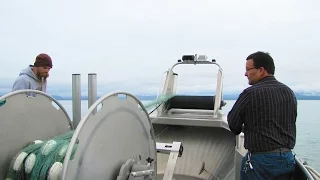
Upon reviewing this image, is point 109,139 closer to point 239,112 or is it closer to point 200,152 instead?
point 239,112

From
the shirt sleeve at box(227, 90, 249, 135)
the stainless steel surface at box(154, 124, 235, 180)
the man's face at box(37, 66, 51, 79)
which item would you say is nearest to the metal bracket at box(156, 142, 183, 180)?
the shirt sleeve at box(227, 90, 249, 135)

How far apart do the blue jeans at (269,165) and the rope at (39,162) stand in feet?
4.84

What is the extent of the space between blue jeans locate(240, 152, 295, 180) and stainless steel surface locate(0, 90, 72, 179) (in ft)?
5.42

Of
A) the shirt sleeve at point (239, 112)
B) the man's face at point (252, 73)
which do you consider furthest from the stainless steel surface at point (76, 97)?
the man's face at point (252, 73)

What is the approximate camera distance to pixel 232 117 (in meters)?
2.57

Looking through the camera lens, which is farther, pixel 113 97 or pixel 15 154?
pixel 15 154

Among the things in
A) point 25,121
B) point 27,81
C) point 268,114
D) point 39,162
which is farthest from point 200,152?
point 39,162

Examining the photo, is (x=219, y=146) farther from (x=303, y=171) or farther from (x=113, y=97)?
(x=113, y=97)

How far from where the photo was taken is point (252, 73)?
8.46 feet

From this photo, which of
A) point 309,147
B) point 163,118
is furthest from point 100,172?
point 309,147

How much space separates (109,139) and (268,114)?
4.11 feet

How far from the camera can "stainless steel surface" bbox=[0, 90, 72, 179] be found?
2199 mm

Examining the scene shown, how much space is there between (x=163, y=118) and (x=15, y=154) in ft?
9.87

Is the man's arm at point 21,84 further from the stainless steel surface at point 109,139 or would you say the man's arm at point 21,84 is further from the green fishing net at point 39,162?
the stainless steel surface at point 109,139
